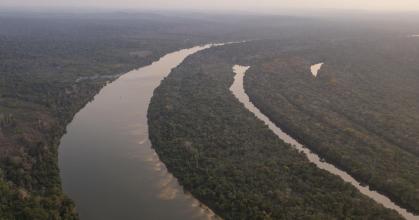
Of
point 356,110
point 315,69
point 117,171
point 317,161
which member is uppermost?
point 356,110

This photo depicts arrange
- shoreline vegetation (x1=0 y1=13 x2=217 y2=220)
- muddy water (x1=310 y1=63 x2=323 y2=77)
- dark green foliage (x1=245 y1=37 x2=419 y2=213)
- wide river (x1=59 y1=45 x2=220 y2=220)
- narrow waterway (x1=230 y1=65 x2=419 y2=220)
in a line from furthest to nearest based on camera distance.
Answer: muddy water (x1=310 y1=63 x2=323 y2=77) < dark green foliage (x1=245 y1=37 x2=419 y2=213) < narrow waterway (x1=230 y1=65 x2=419 y2=220) < wide river (x1=59 y1=45 x2=220 y2=220) < shoreline vegetation (x1=0 y1=13 x2=217 y2=220)

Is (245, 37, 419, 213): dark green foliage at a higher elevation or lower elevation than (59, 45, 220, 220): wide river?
higher

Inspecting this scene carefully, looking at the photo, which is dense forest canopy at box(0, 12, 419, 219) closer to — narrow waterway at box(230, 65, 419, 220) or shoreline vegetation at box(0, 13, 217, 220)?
shoreline vegetation at box(0, 13, 217, 220)

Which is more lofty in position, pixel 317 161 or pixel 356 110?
pixel 356 110

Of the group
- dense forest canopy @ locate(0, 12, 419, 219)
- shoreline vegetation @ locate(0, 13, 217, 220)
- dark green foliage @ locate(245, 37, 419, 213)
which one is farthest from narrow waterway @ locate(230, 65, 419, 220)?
shoreline vegetation @ locate(0, 13, 217, 220)

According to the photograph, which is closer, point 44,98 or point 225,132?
point 225,132

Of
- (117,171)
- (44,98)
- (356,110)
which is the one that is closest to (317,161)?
(356,110)

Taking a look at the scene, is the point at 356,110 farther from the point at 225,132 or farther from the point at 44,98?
the point at 44,98
